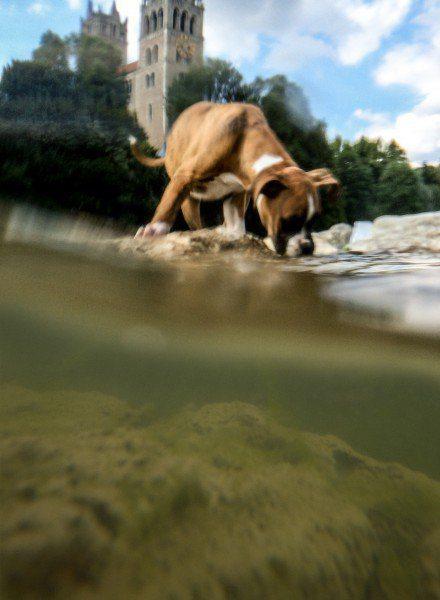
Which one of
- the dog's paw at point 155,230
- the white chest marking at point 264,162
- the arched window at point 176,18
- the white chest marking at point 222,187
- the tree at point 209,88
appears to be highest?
the arched window at point 176,18

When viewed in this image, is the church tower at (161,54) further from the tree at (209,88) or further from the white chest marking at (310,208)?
the white chest marking at (310,208)

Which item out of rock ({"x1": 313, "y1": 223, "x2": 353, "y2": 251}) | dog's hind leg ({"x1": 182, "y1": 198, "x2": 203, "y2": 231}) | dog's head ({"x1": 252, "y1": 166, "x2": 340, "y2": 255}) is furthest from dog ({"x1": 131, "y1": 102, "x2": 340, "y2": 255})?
rock ({"x1": 313, "y1": 223, "x2": 353, "y2": 251})

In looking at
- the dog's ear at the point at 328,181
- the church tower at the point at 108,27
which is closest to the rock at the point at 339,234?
the dog's ear at the point at 328,181

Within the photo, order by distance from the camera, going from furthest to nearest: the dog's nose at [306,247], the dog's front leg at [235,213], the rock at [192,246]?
the dog's front leg at [235,213], the dog's nose at [306,247], the rock at [192,246]

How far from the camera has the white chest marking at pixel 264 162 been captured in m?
0.94

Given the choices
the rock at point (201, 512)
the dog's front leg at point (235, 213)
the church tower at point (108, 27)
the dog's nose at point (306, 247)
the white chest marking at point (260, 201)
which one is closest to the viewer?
the rock at point (201, 512)

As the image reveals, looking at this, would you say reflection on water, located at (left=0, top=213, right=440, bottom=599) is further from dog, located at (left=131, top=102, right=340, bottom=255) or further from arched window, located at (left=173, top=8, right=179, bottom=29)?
arched window, located at (left=173, top=8, right=179, bottom=29)

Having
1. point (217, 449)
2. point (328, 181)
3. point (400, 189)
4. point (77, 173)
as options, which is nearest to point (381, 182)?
point (400, 189)

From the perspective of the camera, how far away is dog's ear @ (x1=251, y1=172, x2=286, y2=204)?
83 cm

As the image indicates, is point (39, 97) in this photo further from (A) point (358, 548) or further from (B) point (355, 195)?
(A) point (358, 548)

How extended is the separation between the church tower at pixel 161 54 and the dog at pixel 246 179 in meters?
0.34

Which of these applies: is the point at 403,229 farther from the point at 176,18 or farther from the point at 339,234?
the point at 176,18

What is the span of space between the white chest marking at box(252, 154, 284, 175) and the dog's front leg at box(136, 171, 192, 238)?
15 centimetres

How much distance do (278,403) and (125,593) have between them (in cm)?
11
